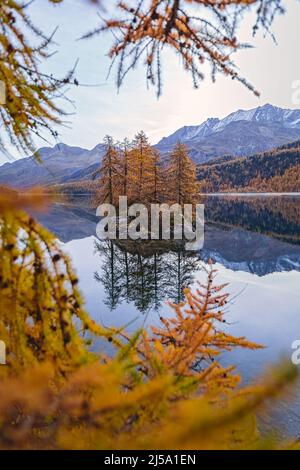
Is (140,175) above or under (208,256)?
above

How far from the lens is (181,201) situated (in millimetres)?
39781

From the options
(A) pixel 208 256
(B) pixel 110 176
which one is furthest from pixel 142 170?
(A) pixel 208 256

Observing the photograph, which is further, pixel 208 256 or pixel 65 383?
pixel 208 256

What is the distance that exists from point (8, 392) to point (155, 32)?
2487 mm

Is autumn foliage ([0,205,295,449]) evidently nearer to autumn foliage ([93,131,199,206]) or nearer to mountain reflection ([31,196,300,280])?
mountain reflection ([31,196,300,280])

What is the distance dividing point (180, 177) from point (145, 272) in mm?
22020

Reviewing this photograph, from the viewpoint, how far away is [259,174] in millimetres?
163625

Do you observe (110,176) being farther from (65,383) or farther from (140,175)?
(65,383)

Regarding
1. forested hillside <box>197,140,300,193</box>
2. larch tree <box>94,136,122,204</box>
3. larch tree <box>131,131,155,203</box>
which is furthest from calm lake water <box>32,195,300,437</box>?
forested hillside <box>197,140,300,193</box>

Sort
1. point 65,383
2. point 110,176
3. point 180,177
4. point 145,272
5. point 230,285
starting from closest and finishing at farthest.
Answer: point 65,383, point 230,285, point 145,272, point 110,176, point 180,177

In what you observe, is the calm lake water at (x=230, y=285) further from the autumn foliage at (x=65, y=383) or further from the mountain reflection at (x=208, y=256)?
the autumn foliage at (x=65, y=383)

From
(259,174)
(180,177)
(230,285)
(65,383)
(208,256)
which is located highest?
(259,174)

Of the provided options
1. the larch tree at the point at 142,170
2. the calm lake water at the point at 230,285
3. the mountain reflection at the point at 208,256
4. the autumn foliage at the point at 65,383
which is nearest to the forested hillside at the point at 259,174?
the mountain reflection at the point at 208,256
